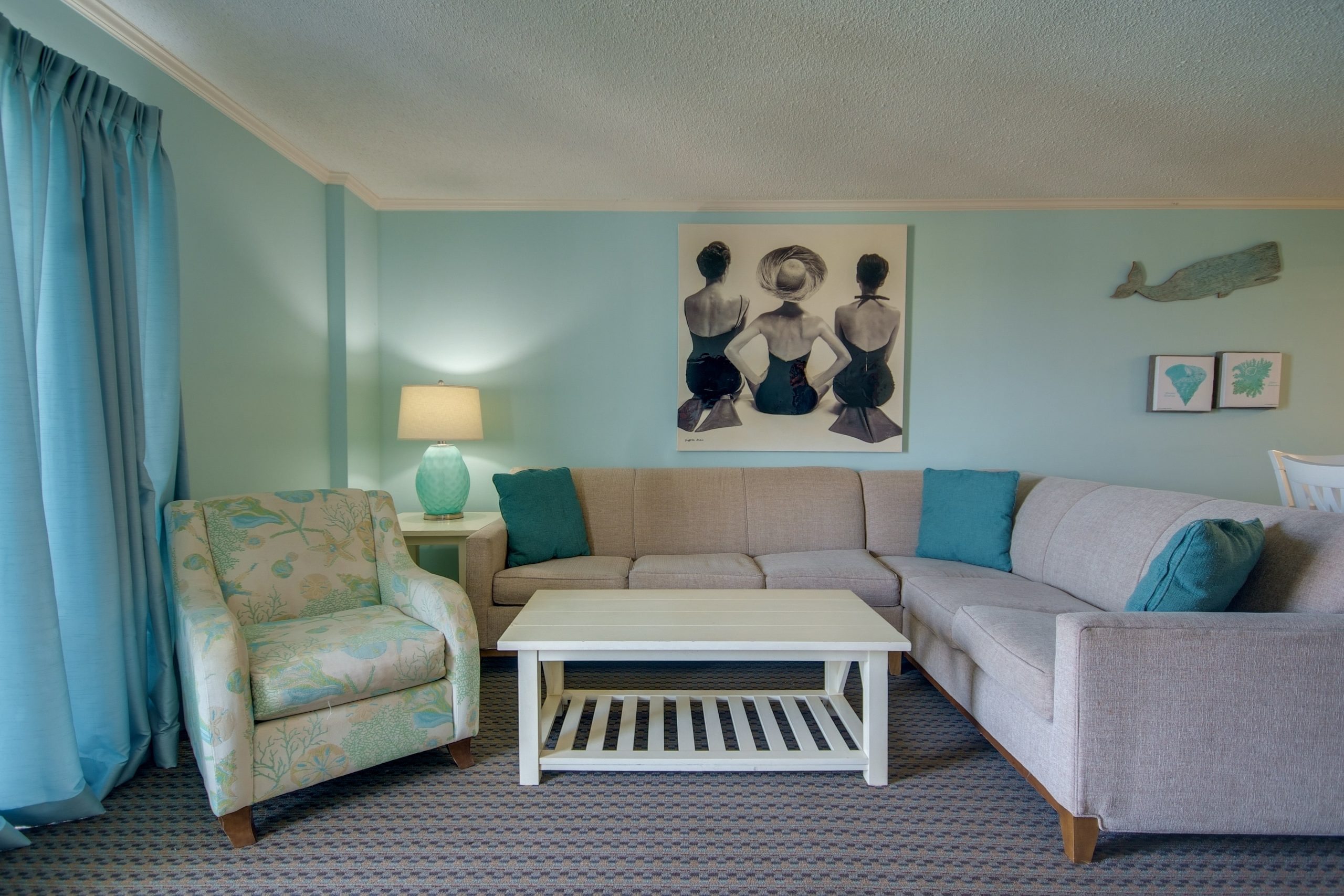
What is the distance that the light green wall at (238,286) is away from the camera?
2244 millimetres

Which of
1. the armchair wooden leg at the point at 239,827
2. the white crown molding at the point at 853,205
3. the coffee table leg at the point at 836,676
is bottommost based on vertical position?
the armchair wooden leg at the point at 239,827

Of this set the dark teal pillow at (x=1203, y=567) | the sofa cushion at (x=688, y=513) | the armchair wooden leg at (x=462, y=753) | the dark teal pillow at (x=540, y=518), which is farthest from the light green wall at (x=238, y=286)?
the dark teal pillow at (x=1203, y=567)

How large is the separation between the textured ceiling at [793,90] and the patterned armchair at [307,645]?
1.54 meters

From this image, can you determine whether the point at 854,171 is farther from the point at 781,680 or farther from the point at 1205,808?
the point at 1205,808

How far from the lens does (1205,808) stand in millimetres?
1554

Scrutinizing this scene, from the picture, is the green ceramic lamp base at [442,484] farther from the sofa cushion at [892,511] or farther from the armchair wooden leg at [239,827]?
the sofa cushion at [892,511]

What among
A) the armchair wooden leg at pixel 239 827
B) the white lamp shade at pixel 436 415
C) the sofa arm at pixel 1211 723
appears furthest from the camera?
the white lamp shade at pixel 436 415

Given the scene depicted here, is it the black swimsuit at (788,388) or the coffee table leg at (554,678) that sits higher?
the black swimsuit at (788,388)

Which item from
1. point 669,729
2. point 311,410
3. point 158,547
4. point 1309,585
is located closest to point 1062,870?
point 1309,585

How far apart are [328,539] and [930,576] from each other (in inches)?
92.9

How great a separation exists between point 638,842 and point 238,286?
2521 mm

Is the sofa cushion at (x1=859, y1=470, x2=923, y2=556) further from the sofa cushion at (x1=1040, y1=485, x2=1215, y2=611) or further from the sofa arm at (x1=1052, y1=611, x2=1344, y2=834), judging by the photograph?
the sofa arm at (x1=1052, y1=611, x2=1344, y2=834)

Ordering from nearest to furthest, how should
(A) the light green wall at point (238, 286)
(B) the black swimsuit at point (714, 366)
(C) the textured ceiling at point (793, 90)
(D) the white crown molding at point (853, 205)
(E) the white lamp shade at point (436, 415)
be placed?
(C) the textured ceiling at point (793, 90)
(A) the light green wall at point (238, 286)
(E) the white lamp shade at point (436, 415)
(D) the white crown molding at point (853, 205)
(B) the black swimsuit at point (714, 366)

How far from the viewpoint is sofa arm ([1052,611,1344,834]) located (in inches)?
60.2
